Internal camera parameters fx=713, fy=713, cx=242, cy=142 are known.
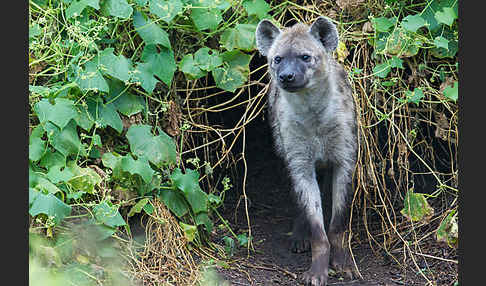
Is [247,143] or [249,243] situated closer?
[249,243]

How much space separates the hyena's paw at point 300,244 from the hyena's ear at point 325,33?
1582mm

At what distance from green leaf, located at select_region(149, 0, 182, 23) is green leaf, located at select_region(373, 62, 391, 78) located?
1.53m

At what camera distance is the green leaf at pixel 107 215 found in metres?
4.46

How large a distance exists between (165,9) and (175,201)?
4.45ft

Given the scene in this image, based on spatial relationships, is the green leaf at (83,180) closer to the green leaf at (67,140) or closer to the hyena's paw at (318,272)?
the green leaf at (67,140)

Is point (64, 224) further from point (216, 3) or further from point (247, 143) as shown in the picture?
point (247, 143)

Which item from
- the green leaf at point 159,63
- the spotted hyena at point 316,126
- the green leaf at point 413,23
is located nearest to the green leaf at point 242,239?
the spotted hyena at point 316,126

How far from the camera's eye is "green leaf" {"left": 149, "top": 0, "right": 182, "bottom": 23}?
4902mm

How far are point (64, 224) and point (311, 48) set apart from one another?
2.05 meters

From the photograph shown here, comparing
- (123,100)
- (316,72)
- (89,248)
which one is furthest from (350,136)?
(89,248)

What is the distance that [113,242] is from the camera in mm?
4602

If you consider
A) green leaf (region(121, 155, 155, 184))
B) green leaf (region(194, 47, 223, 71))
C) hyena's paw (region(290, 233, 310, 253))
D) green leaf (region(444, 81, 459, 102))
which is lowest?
hyena's paw (region(290, 233, 310, 253))

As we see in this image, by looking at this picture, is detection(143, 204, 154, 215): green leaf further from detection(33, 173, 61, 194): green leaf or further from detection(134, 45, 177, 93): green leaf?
detection(134, 45, 177, 93): green leaf

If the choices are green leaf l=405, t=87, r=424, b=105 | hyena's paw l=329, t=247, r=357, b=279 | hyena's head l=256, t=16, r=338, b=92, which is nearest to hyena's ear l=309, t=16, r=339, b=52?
hyena's head l=256, t=16, r=338, b=92
